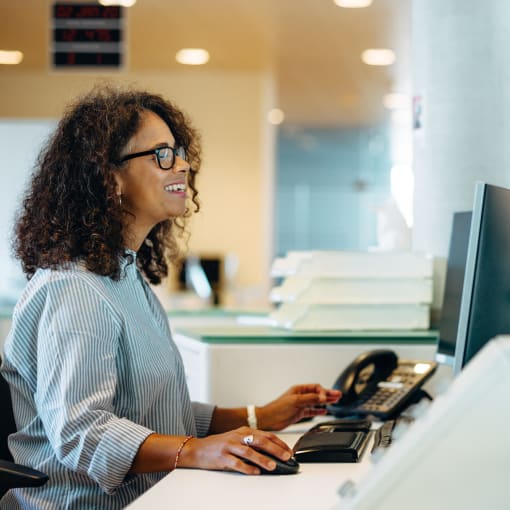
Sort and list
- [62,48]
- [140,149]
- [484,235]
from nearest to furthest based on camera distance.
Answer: [484,235] < [140,149] < [62,48]

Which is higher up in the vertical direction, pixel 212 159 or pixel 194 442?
pixel 212 159

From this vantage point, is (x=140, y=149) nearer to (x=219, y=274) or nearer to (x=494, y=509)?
(x=494, y=509)

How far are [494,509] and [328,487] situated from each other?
24.4 inches

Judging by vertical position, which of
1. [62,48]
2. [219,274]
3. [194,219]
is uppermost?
[62,48]

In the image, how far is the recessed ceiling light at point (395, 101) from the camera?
8688 millimetres

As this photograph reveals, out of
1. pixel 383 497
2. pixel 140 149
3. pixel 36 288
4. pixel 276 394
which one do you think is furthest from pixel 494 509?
pixel 276 394

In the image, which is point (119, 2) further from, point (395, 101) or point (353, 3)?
point (395, 101)

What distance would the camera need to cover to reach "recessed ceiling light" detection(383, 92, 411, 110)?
342 inches

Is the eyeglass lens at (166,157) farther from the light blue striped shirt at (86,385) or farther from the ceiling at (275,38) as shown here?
the ceiling at (275,38)

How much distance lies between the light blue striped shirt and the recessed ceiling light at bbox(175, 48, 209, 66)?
5818mm

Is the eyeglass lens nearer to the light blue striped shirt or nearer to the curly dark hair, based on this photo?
the curly dark hair

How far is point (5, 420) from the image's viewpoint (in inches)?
72.9

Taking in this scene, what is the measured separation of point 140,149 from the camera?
1849 mm

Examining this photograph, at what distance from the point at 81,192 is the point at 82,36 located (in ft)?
12.9
